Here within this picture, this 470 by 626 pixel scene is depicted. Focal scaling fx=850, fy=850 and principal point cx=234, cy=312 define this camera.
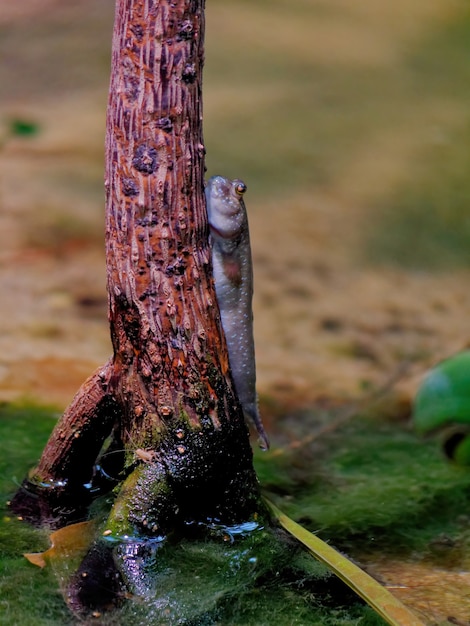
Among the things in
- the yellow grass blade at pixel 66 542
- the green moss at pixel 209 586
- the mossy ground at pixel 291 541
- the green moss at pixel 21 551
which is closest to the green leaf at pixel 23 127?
the mossy ground at pixel 291 541

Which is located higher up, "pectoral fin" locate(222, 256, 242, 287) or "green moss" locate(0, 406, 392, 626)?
"pectoral fin" locate(222, 256, 242, 287)

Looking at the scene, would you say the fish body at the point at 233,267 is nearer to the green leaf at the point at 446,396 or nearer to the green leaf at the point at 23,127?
the green leaf at the point at 446,396

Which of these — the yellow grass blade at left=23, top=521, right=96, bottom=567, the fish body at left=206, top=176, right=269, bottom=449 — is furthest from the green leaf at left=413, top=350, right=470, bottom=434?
the yellow grass blade at left=23, top=521, right=96, bottom=567

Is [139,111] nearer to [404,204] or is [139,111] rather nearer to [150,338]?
[150,338]

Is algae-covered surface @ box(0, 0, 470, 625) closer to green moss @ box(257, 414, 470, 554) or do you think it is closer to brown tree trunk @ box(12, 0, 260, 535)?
green moss @ box(257, 414, 470, 554)

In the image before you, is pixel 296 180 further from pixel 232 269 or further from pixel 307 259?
pixel 232 269
